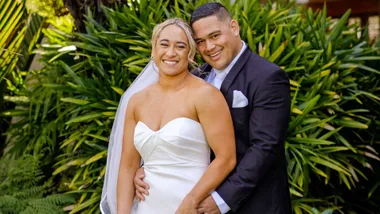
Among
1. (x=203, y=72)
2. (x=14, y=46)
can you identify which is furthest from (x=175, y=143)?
(x=14, y=46)

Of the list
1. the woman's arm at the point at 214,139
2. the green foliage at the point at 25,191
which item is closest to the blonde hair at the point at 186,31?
the woman's arm at the point at 214,139

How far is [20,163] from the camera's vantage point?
16.5 ft

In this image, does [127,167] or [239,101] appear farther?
[127,167]

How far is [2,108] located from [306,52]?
2.99 meters

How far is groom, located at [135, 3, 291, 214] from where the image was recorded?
3.06 m

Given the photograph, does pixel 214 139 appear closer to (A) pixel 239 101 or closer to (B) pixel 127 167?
(A) pixel 239 101

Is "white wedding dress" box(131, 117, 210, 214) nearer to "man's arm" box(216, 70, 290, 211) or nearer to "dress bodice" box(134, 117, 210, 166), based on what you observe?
"dress bodice" box(134, 117, 210, 166)

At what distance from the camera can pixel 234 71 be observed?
3.20m

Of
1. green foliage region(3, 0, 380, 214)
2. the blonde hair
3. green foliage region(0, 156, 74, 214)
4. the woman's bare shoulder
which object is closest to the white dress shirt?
the blonde hair

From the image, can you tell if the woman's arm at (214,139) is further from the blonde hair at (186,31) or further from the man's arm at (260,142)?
the blonde hair at (186,31)

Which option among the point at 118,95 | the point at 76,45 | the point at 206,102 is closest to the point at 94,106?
the point at 118,95

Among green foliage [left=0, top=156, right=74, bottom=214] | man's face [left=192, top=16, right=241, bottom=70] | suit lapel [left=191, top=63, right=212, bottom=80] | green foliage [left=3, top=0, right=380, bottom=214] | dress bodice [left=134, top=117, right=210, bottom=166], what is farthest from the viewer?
green foliage [left=3, top=0, right=380, bottom=214]

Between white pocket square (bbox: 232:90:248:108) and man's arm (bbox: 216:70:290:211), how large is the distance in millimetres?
49

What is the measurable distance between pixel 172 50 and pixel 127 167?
0.65m
